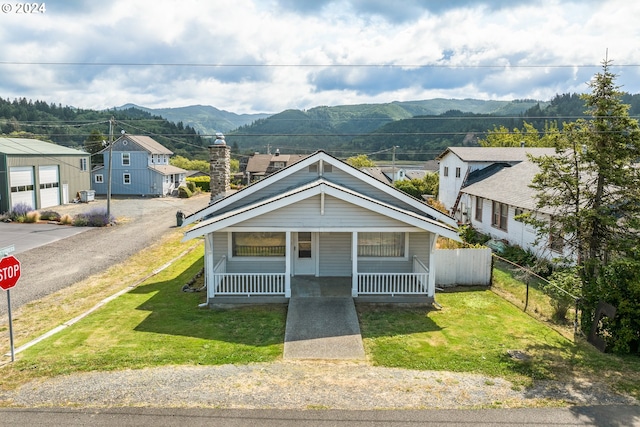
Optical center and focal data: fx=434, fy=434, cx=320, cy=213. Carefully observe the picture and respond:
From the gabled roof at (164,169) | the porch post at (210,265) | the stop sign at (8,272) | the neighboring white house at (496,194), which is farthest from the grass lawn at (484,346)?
the gabled roof at (164,169)

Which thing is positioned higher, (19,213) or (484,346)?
(19,213)

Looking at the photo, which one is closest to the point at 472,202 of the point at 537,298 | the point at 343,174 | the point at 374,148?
the point at 537,298

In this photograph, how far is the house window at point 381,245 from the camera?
50.5 feet

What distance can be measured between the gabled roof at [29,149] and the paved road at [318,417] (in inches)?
1294

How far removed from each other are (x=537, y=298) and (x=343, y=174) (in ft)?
26.5

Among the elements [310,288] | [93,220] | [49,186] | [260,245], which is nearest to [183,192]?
[49,186]

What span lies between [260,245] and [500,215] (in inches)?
602

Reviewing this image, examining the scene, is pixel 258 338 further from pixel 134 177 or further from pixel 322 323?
pixel 134 177

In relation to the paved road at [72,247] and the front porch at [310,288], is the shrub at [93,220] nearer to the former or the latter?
the paved road at [72,247]

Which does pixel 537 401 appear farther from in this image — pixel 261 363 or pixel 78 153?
pixel 78 153

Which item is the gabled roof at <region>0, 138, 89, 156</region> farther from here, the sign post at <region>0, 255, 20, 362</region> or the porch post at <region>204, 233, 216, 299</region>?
the sign post at <region>0, 255, 20, 362</region>

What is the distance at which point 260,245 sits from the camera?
15.3 m

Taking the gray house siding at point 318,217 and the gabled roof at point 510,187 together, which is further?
the gabled roof at point 510,187

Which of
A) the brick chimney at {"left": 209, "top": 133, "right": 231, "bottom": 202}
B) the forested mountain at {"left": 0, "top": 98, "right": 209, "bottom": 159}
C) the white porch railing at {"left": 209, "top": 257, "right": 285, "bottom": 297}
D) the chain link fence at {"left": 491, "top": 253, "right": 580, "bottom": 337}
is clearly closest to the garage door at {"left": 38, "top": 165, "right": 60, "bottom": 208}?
the brick chimney at {"left": 209, "top": 133, "right": 231, "bottom": 202}
